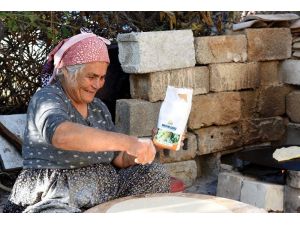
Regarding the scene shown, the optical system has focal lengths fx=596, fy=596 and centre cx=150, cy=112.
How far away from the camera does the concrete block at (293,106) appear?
5.55m

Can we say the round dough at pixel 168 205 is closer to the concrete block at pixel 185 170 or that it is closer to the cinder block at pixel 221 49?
the concrete block at pixel 185 170

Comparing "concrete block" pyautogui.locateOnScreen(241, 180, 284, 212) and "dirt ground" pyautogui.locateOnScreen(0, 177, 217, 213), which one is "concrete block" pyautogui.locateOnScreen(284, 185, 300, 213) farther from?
"dirt ground" pyautogui.locateOnScreen(0, 177, 217, 213)

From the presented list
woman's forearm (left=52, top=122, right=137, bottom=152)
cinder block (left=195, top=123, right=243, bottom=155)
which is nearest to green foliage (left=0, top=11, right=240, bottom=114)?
cinder block (left=195, top=123, right=243, bottom=155)

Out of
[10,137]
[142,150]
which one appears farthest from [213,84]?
[142,150]

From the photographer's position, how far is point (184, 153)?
5.06 meters

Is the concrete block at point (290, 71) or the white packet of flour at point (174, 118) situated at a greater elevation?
the white packet of flour at point (174, 118)

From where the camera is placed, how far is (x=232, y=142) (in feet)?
17.6

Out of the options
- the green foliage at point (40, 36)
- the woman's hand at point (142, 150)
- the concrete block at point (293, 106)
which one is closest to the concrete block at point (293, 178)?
the concrete block at point (293, 106)

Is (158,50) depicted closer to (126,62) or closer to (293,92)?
(126,62)

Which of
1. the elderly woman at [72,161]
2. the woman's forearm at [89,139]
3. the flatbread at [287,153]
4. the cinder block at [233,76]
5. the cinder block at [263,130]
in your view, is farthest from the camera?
the cinder block at [263,130]

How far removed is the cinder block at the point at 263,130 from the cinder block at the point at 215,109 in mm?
181

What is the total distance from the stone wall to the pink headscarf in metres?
1.38

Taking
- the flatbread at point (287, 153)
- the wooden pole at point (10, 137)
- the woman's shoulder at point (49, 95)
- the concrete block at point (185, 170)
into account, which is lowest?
the concrete block at point (185, 170)

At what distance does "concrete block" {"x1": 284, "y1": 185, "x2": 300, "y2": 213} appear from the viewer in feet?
14.2
